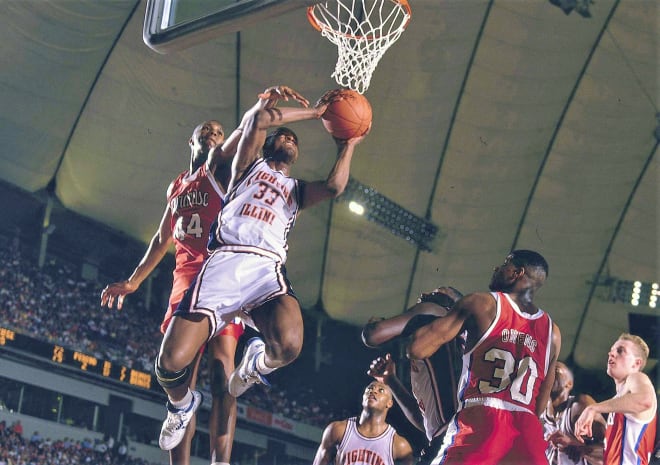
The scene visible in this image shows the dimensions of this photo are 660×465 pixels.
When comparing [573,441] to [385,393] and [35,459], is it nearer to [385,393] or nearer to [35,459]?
[385,393]

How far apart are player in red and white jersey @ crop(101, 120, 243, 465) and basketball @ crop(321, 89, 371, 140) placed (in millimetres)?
766

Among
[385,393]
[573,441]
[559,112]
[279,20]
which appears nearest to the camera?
[573,441]

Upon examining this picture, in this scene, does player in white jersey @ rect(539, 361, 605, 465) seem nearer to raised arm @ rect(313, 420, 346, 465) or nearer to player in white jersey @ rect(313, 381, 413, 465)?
player in white jersey @ rect(313, 381, 413, 465)

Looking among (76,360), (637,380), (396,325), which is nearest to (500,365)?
(396,325)

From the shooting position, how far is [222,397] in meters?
7.68

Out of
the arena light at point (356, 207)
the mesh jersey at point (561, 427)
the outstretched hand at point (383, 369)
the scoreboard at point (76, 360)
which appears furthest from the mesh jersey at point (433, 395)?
the scoreboard at point (76, 360)

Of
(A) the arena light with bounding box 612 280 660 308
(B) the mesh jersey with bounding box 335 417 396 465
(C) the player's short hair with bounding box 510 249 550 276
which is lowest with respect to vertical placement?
(B) the mesh jersey with bounding box 335 417 396 465

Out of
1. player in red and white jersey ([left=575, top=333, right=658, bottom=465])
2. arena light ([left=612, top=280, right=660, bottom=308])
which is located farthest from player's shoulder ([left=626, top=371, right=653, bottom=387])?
arena light ([left=612, top=280, right=660, bottom=308])

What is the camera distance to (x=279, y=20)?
20172mm

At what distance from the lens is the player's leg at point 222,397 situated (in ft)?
24.7

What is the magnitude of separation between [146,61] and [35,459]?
883cm

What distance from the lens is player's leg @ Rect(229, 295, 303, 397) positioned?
715 centimetres

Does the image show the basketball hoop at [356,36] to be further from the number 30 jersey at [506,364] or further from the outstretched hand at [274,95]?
the number 30 jersey at [506,364]

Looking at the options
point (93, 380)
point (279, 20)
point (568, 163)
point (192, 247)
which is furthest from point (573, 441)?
point (93, 380)
